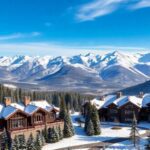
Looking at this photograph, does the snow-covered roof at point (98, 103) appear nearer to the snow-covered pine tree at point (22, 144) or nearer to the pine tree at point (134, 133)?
the pine tree at point (134, 133)

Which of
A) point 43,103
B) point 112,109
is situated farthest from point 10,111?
point 112,109

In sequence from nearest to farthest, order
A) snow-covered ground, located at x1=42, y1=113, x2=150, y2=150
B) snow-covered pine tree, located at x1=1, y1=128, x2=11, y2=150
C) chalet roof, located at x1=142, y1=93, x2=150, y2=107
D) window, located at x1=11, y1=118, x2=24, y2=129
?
1. snow-covered pine tree, located at x1=1, y1=128, x2=11, y2=150
2. snow-covered ground, located at x1=42, y1=113, x2=150, y2=150
3. window, located at x1=11, y1=118, x2=24, y2=129
4. chalet roof, located at x1=142, y1=93, x2=150, y2=107

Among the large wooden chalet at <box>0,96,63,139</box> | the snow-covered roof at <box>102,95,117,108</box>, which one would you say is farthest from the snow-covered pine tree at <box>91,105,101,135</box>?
the snow-covered roof at <box>102,95,117,108</box>

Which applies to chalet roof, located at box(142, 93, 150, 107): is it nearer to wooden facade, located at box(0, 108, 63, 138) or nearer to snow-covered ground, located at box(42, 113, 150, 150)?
snow-covered ground, located at box(42, 113, 150, 150)

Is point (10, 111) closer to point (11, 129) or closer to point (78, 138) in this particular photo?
point (11, 129)

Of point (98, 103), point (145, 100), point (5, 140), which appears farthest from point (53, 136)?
point (145, 100)
